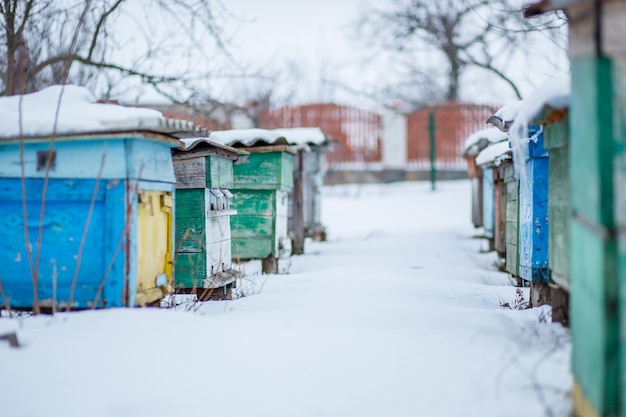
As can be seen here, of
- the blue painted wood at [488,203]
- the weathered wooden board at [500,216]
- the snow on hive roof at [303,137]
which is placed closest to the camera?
the weathered wooden board at [500,216]

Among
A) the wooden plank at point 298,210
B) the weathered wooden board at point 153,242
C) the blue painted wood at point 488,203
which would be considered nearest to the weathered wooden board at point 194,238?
the weathered wooden board at point 153,242

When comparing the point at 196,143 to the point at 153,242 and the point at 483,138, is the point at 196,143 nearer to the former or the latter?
the point at 153,242

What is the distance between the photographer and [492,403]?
2795 millimetres

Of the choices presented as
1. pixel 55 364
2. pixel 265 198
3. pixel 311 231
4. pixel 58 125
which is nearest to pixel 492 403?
pixel 55 364

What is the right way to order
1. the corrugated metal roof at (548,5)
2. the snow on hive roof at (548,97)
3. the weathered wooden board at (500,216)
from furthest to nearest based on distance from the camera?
1. the weathered wooden board at (500,216)
2. the snow on hive roof at (548,97)
3. the corrugated metal roof at (548,5)

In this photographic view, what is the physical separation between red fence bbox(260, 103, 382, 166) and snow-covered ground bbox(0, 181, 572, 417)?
16545mm

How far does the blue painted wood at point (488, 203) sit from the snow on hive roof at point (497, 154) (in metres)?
0.30

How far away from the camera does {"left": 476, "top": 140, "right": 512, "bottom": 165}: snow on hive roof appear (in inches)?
240

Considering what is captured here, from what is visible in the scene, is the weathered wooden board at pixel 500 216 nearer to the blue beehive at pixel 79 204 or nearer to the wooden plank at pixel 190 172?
the wooden plank at pixel 190 172

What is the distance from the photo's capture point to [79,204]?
381cm

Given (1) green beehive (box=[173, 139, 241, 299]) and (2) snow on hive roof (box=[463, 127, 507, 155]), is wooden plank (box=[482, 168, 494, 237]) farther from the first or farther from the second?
(1) green beehive (box=[173, 139, 241, 299])

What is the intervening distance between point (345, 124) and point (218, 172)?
1581cm

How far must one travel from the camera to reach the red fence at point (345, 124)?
20.8 m

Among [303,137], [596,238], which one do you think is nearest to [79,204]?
[596,238]
